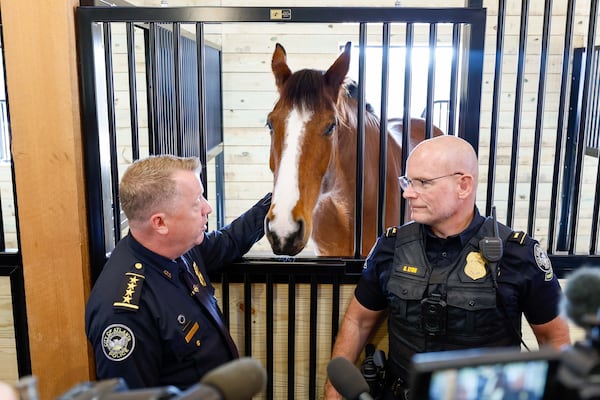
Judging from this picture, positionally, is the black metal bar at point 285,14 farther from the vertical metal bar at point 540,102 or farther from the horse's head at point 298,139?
the vertical metal bar at point 540,102

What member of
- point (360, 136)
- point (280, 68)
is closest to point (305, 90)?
point (280, 68)

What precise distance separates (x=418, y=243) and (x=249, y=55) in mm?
2103

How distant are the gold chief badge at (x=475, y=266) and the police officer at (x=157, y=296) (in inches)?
26.8

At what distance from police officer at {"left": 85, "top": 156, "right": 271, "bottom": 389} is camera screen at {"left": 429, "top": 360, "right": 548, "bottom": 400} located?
0.84 m

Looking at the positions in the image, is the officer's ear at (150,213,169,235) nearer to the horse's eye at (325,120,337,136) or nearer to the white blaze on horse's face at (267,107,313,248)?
the white blaze on horse's face at (267,107,313,248)

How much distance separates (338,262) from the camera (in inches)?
63.2

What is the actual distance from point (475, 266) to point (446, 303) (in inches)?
5.1

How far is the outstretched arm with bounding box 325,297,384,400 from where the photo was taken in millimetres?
1555

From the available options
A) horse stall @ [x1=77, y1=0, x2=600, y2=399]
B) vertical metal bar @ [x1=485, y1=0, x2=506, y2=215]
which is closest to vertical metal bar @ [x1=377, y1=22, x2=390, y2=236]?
horse stall @ [x1=77, y1=0, x2=600, y2=399]

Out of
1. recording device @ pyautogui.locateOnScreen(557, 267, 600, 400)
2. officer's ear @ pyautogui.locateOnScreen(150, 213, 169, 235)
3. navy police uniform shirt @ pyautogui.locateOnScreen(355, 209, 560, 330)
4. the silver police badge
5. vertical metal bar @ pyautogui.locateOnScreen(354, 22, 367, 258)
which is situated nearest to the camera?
recording device @ pyautogui.locateOnScreen(557, 267, 600, 400)

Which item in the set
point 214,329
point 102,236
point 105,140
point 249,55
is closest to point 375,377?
point 214,329

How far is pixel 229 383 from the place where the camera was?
569mm

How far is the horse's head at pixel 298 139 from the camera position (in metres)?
1.47

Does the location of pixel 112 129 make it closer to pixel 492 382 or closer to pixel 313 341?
pixel 313 341
